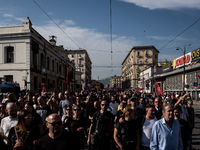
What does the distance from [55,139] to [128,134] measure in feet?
5.52

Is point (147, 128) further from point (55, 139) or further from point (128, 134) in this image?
point (55, 139)

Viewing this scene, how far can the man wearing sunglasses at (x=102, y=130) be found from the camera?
400cm

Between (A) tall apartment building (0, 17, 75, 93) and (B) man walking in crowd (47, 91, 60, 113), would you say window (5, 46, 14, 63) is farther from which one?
(B) man walking in crowd (47, 91, 60, 113)

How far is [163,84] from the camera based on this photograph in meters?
42.4

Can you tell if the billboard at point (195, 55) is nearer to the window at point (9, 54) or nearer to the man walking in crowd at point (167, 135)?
the window at point (9, 54)

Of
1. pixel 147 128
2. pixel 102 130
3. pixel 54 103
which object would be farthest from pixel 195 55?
pixel 102 130

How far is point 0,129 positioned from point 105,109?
226 cm

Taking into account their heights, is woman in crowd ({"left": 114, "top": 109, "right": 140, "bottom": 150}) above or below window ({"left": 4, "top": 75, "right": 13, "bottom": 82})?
below

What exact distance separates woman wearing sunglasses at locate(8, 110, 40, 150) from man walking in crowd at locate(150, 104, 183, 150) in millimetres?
2098

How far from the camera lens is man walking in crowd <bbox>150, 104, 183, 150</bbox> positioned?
10.2ft

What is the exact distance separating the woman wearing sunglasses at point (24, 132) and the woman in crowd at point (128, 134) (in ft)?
5.26

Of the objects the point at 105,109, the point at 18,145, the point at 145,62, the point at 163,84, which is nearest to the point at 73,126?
the point at 105,109

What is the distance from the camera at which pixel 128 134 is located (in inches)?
145

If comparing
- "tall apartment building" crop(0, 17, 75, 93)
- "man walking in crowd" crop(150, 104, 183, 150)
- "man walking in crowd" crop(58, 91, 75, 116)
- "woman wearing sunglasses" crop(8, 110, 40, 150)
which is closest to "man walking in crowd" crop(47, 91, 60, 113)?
"man walking in crowd" crop(58, 91, 75, 116)
